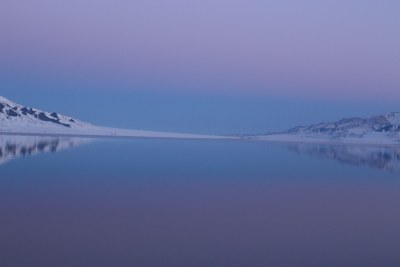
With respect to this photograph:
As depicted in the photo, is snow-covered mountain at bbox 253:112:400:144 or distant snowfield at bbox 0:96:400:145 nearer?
distant snowfield at bbox 0:96:400:145

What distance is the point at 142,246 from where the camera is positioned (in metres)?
6.83

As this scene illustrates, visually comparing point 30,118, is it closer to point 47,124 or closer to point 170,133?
point 47,124

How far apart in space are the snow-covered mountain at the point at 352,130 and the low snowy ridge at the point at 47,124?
4806cm

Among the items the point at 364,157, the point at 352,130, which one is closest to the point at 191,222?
the point at 364,157

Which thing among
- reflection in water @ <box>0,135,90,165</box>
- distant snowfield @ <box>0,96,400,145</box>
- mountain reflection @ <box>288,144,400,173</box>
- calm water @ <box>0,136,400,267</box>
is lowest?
calm water @ <box>0,136,400,267</box>

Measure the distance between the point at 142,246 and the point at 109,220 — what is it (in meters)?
1.76

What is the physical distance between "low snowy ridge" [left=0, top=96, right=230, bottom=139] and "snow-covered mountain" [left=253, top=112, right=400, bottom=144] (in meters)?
48.1

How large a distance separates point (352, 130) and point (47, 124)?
99.3 meters

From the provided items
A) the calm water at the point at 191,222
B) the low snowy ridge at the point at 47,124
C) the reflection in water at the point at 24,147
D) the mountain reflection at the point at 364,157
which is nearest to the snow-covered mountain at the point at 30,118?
the low snowy ridge at the point at 47,124

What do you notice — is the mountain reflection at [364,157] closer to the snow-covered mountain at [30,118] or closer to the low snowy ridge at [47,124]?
the low snowy ridge at [47,124]

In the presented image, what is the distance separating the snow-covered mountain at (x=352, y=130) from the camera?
145 meters

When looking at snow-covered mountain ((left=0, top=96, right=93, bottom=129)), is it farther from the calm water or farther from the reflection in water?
the calm water

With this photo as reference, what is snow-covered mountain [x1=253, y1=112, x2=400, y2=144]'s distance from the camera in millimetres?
144750

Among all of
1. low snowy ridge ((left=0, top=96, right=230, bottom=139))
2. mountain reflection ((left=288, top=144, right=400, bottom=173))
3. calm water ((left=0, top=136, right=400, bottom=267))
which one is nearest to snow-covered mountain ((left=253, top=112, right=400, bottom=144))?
low snowy ridge ((left=0, top=96, right=230, bottom=139))
